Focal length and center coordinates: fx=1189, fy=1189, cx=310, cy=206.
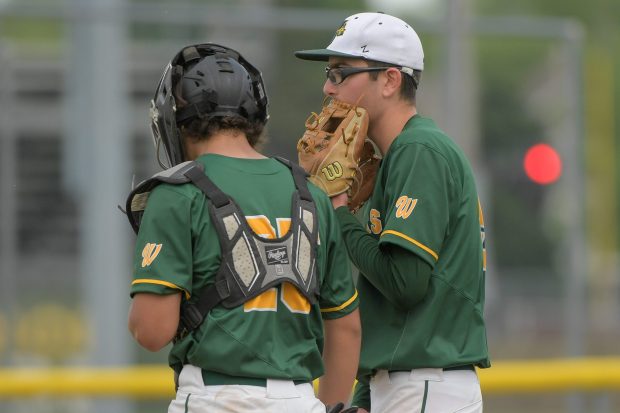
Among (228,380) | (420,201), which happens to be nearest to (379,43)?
(420,201)

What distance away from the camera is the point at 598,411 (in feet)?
26.9

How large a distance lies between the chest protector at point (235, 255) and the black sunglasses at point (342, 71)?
28.7 inches

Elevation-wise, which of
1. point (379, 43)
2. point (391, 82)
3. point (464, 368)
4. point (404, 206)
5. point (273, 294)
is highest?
point (379, 43)

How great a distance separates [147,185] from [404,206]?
849 mm

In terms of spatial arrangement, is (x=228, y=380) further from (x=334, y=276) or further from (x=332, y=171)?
(x=332, y=171)

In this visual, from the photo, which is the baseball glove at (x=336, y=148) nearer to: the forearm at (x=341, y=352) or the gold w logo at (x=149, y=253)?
the forearm at (x=341, y=352)

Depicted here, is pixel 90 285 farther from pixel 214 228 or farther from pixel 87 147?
pixel 214 228

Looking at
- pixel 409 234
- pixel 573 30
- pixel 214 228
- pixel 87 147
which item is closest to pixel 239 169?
pixel 214 228

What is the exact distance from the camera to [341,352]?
12.1ft

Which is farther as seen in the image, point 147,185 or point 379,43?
point 379,43

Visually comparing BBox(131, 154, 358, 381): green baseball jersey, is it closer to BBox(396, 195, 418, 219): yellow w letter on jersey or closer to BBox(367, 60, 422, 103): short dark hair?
BBox(396, 195, 418, 219): yellow w letter on jersey

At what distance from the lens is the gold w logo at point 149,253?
330 centimetres

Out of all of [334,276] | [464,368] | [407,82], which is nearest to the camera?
[334,276]

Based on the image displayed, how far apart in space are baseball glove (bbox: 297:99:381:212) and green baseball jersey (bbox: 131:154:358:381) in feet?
1.14
